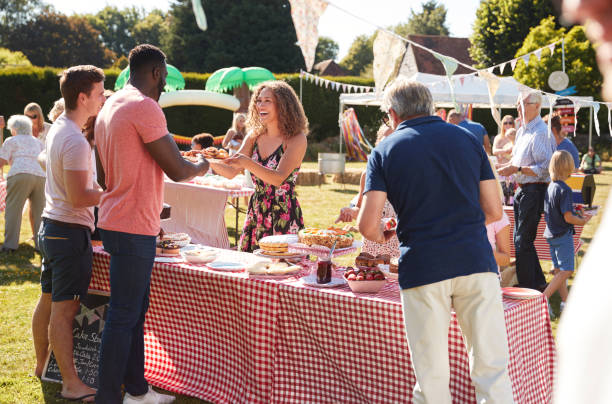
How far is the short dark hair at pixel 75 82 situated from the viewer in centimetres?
317

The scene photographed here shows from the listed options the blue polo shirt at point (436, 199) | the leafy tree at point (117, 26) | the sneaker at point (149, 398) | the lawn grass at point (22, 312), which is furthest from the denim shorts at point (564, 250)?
the leafy tree at point (117, 26)

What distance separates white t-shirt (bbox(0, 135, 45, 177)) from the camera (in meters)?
7.12

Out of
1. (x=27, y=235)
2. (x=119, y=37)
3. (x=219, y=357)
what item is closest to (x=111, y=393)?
(x=219, y=357)

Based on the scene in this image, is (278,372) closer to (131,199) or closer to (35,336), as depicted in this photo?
(131,199)

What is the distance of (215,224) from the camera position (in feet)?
26.3

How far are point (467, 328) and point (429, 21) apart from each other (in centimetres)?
7238

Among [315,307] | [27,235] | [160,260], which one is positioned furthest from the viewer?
[27,235]

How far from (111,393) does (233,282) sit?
0.81 metres

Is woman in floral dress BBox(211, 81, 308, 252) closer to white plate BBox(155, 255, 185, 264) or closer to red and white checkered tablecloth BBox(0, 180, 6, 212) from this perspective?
white plate BBox(155, 255, 185, 264)

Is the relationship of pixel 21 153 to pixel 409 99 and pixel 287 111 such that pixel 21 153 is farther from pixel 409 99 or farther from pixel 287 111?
pixel 409 99

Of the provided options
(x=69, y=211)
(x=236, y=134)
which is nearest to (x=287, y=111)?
Answer: (x=69, y=211)

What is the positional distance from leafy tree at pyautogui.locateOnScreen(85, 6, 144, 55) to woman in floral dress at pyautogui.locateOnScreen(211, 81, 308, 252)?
65778 millimetres

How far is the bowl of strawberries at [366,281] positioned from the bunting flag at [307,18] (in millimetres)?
1544

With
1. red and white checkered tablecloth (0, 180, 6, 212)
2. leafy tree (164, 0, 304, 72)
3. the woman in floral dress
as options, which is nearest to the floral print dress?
the woman in floral dress
